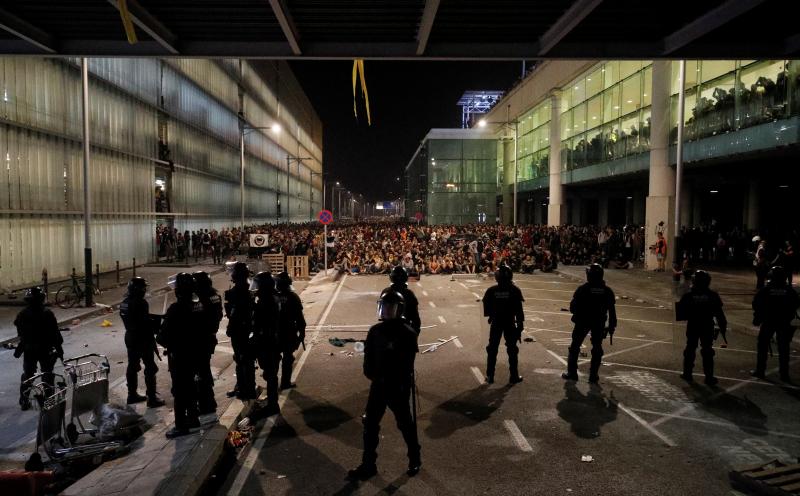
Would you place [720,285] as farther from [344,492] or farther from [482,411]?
[344,492]

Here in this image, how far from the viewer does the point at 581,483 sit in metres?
5.12

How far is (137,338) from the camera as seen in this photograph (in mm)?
7395

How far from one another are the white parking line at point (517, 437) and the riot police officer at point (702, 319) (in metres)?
3.55

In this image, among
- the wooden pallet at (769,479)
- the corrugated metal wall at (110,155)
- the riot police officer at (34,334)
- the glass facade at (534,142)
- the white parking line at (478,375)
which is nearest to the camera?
the wooden pallet at (769,479)

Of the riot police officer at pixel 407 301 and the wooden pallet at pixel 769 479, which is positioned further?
the riot police officer at pixel 407 301

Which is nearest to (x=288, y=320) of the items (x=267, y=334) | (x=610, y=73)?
(x=267, y=334)

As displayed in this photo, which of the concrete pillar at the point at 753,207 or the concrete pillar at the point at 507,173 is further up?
the concrete pillar at the point at 507,173

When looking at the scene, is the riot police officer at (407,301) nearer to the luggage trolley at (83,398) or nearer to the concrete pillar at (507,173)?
the luggage trolley at (83,398)

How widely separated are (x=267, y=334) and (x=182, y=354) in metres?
1.19

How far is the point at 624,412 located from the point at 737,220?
3990 centimetres

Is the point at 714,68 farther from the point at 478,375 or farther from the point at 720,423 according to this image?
the point at 720,423

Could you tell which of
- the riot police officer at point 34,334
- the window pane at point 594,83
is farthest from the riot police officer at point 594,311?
the window pane at point 594,83

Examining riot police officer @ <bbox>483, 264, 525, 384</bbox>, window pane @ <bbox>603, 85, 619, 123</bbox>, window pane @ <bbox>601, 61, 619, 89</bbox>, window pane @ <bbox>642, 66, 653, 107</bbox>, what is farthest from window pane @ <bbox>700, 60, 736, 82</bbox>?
riot police officer @ <bbox>483, 264, 525, 384</bbox>

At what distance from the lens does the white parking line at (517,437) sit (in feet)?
19.5
